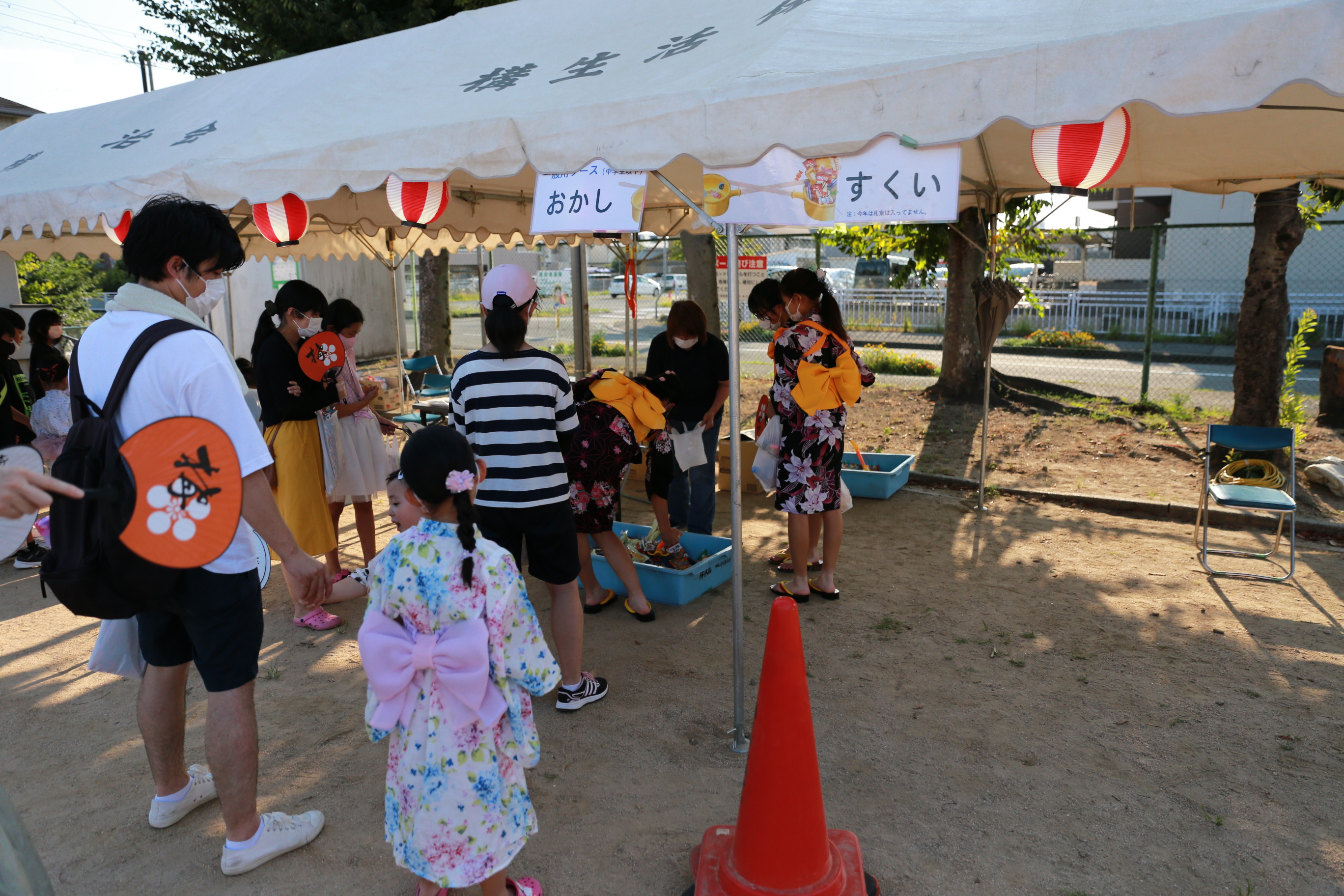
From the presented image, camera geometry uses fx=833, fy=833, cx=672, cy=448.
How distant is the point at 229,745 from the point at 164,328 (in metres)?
1.10

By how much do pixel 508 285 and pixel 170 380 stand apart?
46.5 inches

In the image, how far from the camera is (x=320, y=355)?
12.9ft

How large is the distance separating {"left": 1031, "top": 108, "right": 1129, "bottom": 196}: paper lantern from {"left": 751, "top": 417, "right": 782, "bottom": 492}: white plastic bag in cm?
208

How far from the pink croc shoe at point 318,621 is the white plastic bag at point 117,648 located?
1585mm

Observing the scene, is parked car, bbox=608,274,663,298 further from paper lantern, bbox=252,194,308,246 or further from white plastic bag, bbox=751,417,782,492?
paper lantern, bbox=252,194,308,246

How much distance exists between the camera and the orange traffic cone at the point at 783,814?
2.14 meters

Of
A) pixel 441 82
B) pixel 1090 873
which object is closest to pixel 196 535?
pixel 1090 873

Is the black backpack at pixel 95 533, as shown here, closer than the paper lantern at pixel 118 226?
Yes

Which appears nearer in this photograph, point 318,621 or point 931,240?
point 318,621

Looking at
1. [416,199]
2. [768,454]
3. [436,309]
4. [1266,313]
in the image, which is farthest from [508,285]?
[436,309]

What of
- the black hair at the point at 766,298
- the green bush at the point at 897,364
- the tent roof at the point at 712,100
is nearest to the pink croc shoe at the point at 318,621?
the tent roof at the point at 712,100

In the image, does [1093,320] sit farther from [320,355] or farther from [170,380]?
[170,380]

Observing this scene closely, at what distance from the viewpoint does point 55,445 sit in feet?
16.6

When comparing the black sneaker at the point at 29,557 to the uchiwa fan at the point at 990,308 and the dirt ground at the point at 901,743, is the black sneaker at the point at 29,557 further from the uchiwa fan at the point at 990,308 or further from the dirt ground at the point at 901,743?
the uchiwa fan at the point at 990,308
